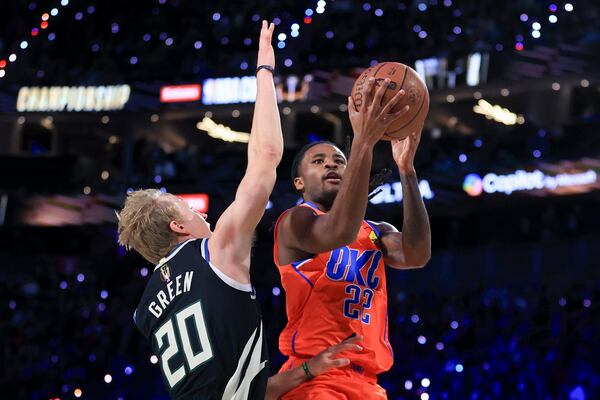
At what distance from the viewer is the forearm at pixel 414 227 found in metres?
4.17

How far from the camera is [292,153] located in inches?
683

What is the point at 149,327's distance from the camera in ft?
11.2

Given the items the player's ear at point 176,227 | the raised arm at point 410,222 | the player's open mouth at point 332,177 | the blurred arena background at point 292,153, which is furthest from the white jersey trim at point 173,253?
the blurred arena background at point 292,153

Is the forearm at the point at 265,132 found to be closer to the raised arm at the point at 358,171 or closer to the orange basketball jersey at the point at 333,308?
the raised arm at the point at 358,171

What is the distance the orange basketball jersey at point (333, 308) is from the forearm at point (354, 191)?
576mm

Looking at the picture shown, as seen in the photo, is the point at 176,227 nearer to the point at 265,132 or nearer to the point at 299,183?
the point at 265,132

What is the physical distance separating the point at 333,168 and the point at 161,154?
14.1m

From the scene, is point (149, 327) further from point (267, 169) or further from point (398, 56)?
point (398, 56)

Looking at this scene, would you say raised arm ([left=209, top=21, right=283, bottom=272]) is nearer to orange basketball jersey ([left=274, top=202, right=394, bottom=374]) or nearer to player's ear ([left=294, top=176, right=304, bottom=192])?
orange basketball jersey ([left=274, top=202, right=394, bottom=374])

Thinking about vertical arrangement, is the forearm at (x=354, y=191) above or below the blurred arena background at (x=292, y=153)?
above

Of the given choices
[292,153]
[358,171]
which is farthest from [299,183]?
[292,153]

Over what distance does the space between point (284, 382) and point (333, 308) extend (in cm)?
40

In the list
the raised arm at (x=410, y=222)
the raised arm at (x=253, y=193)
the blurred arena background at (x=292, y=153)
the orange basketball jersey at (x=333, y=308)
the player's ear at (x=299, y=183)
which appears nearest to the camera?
the raised arm at (x=253, y=193)

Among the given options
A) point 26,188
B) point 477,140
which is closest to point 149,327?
point 477,140
